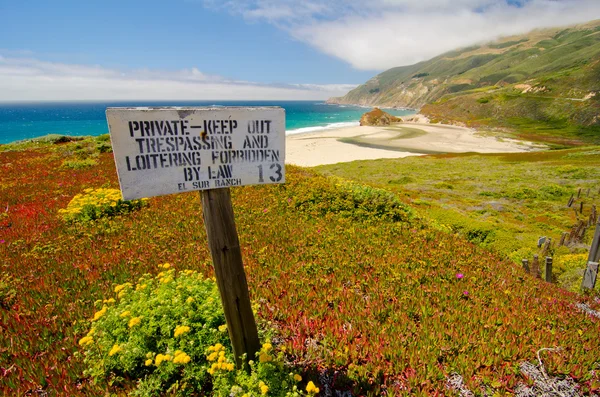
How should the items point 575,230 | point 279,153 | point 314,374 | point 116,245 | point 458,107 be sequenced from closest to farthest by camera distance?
point 279,153, point 314,374, point 116,245, point 575,230, point 458,107

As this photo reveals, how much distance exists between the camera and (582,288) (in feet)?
26.3

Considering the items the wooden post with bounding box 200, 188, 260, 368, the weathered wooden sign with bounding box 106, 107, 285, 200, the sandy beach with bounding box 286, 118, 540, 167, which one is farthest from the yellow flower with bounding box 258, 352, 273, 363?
the sandy beach with bounding box 286, 118, 540, 167

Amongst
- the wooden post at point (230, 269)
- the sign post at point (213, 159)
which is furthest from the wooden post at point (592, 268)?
the sign post at point (213, 159)

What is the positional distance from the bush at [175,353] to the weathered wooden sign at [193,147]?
1761 mm

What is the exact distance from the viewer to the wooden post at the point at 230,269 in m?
3.03

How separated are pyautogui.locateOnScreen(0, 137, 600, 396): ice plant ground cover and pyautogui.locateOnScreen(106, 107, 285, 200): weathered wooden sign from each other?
254cm

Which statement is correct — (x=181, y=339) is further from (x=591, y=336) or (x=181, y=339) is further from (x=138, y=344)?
(x=591, y=336)

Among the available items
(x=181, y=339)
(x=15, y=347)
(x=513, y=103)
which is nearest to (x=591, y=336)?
(x=181, y=339)

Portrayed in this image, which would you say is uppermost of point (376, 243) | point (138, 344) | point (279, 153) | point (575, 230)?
point (279, 153)

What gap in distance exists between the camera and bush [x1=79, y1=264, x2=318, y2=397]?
314cm

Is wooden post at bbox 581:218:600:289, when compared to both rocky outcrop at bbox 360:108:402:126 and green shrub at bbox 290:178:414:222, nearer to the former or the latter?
green shrub at bbox 290:178:414:222

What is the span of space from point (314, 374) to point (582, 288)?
8501 mm

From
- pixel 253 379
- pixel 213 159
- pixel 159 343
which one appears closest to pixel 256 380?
pixel 253 379

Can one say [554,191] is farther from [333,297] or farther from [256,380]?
[256,380]
